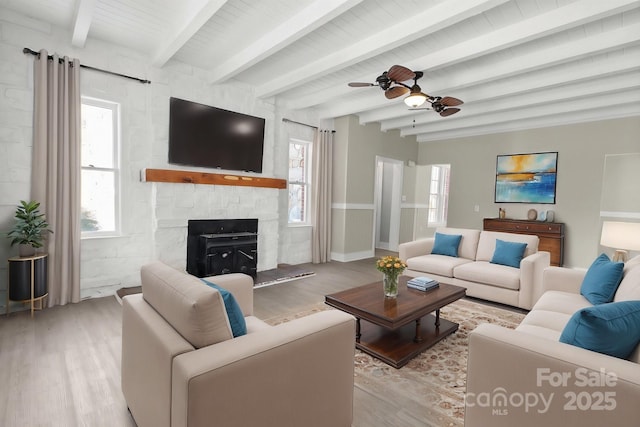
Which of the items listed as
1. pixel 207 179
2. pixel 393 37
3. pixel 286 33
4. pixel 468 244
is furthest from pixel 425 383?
pixel 207 179

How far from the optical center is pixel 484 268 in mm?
3920

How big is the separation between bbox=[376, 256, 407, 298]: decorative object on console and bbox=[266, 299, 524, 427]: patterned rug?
527 mm

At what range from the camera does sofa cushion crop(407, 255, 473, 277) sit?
4.13 m

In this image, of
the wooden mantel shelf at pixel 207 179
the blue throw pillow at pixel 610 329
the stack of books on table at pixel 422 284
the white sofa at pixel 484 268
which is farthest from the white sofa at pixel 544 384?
the wooden mantel shelf at pixel 207 179

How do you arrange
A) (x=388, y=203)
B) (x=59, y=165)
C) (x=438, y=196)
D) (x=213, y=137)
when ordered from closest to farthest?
(x=59, y=165)
(x=213, y=137)
(x=388, y=203)
(x=438, y=196)

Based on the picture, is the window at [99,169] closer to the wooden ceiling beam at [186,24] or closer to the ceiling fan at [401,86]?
the wooden ceiling beam at [186,24]

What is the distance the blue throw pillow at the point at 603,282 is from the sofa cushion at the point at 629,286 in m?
0.04

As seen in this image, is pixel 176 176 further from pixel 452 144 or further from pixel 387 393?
pixel 452 144

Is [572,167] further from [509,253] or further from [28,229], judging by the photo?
[28,229]

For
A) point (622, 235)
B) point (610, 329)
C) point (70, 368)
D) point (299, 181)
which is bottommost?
point (70, 368)

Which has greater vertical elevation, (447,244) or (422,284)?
(447,244)

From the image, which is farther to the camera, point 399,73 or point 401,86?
point 401,86

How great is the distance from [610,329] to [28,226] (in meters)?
4.32

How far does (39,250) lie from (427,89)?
4.92m
